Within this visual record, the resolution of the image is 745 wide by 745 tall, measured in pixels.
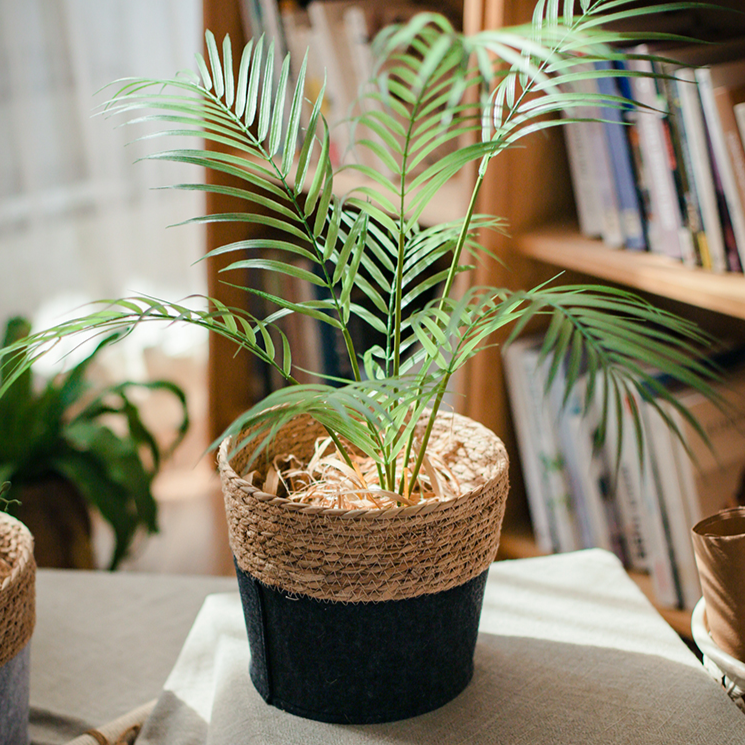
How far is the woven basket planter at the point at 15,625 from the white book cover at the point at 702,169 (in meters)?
0.71

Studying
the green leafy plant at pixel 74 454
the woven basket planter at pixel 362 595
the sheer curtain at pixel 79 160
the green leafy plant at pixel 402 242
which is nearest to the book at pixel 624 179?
the green leafy plant at pixel 402 242

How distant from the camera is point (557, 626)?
27.6 inches

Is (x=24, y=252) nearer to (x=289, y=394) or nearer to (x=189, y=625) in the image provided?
(x=189, y=625)

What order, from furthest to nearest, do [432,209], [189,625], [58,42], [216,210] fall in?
[58,42] → [216,210] → [432,209] → [189,625]

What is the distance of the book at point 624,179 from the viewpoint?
0.93 metres

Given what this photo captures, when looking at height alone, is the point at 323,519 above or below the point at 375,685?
above

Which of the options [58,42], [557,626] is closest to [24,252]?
[58,42]

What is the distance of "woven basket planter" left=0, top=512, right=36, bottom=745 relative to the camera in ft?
1.84

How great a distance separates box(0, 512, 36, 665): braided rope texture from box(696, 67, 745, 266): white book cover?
0.72 meters

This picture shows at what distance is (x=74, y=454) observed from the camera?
54.2 inches

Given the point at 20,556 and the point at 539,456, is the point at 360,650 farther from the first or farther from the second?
the point at 539,456

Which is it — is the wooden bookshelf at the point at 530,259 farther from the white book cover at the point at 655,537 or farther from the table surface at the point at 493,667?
the table surface at the point at 493,667

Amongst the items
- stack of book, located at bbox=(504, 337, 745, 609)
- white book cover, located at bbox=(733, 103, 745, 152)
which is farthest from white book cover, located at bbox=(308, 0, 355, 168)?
white book cover, located at bbox=(733, 103, 745, 152)

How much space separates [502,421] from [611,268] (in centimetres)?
34
